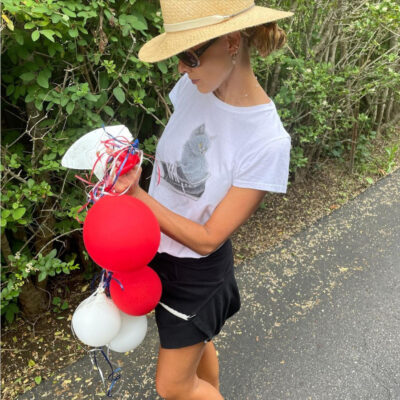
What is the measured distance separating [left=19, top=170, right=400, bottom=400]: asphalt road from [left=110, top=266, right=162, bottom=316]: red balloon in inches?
40.1

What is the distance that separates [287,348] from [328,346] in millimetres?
256

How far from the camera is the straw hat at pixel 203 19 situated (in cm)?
117

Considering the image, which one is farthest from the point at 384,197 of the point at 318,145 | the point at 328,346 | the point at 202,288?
the point at 202,288

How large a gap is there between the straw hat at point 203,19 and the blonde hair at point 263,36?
77 mm

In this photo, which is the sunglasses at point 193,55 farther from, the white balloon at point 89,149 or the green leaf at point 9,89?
the green leaf at point 9,89

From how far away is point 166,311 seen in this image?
62.9 inches

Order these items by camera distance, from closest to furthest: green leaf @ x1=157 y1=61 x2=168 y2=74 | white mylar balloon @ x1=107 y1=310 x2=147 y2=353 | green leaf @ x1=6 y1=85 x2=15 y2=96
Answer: white mylar balloon @ x1=107 y1=310 x2=147 y2=353 < green leaf @ x1=6 y1=85 x2=15 y2=96 < green leaf @ x1=157 y1=61 x2=168 y2=74

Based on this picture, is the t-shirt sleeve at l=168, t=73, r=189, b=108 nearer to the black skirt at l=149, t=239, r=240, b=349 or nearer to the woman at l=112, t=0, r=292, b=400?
the woman at l=112, t=0, r=292, b=400

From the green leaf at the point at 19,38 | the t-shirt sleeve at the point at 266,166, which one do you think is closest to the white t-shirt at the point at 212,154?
the t-shirt sleeve at the point at 266,166

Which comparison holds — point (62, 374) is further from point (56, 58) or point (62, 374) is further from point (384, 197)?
point (384, 197)

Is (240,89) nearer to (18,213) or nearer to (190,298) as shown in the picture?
(190,298)

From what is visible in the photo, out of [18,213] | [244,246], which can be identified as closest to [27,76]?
[18,213]

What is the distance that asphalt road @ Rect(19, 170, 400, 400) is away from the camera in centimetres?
223

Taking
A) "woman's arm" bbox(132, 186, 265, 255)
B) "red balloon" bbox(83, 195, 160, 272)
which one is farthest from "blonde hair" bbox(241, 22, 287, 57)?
"red balloon" bbox(83, 195, 160, 272)
